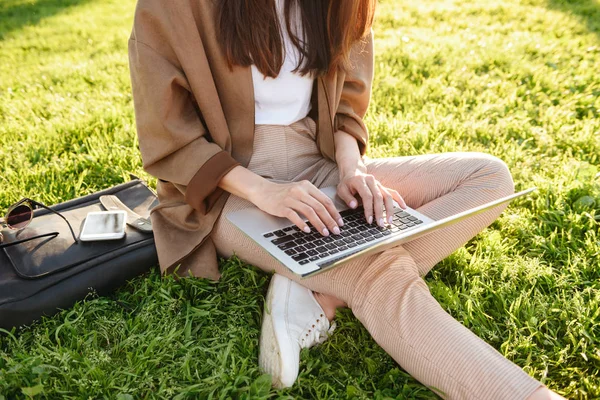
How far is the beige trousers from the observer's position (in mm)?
1557

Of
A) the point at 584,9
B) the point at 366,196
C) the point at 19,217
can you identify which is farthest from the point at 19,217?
the point at 584,9

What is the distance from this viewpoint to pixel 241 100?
201 centimetres

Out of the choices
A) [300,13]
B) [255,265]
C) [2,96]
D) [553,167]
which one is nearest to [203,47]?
[300,13]

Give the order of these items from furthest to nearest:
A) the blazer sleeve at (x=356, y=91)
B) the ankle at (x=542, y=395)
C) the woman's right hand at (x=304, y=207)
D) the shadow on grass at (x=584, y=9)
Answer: the shadow on grass at (x=584, y=9)
the blazer sleeve at (x=356, y=91)
the woman's right hand at (x=304, y=207)
the ankle at (x=542, y=395)

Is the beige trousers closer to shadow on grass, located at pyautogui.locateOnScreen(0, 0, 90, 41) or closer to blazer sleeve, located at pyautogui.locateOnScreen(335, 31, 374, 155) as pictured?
blazer sleeve, located at pyautogui.locateOnScreen(335, 31, 374, 155)

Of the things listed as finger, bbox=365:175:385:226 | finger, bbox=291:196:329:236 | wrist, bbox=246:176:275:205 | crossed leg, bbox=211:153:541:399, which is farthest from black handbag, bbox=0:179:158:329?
finger, bbox=365:175:385:226

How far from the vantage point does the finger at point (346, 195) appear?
6.09ft

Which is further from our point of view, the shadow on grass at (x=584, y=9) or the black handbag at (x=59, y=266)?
the shadow on grass at (x=584, y=9)

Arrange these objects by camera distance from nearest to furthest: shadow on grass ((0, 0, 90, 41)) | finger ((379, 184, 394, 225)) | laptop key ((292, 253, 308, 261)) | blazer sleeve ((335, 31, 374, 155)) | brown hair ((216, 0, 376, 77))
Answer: laptop key ((292, 253, 308, 261)), finger ((379, 184, 394, 225)), brown hair ((216, 0, 376, 77)), blazer sleeve ((335, 31, 374, 155)), shadow on grass ((0, 0, 90, 41))

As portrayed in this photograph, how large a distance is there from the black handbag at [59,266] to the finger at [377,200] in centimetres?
88

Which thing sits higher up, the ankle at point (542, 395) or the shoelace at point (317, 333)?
the ankle at point (542, 395)

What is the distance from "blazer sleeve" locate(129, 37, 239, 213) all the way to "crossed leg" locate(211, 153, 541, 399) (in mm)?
161

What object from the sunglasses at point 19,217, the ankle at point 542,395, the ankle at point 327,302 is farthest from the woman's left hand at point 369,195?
the sunglasses at point 19,217

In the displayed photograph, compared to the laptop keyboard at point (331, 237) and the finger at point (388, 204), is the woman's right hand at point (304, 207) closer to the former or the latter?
the laptop keyboard at point (331, 237)
